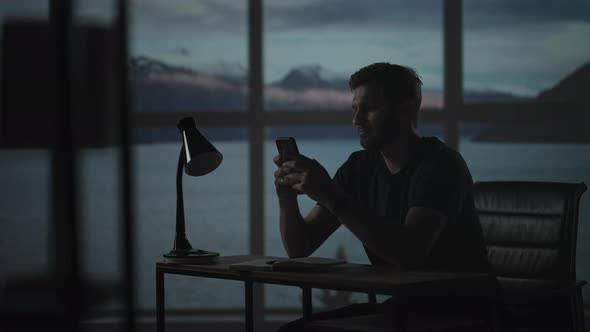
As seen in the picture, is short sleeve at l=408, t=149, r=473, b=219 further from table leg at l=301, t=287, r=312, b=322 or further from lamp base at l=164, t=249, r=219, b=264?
lamp base at l=164, t=249, r=219, b=264

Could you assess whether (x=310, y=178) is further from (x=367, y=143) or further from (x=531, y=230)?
(x=531, y=230)

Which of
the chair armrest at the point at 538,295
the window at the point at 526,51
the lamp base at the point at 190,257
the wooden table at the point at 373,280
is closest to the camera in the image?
the wooden table at the point at 373,280

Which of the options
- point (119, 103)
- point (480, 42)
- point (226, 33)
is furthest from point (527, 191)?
point (119, 103)

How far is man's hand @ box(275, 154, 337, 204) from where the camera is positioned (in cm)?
241

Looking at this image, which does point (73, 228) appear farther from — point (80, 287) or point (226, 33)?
point (226, 33)

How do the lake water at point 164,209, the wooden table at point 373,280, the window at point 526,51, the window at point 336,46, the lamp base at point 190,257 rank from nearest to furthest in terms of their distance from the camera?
the wooden table at point 373,280
the lamp base at point 190,257
the window at point 526,51
the window at point 336,46
the lake water at point 164,209

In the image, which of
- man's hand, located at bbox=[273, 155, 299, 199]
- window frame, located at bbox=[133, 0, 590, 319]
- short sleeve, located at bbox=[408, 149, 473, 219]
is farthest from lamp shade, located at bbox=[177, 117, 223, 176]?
window frame, located at bbox=[133, 0, 590, 319]

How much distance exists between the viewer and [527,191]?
287cm

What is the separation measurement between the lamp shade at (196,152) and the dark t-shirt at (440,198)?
54 cm

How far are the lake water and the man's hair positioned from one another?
1717 mm

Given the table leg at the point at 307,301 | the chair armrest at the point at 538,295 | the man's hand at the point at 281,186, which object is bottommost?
the table leg at the point at 307,301

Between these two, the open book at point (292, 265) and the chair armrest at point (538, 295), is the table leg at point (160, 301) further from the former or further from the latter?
the chair armrest at point (538, 295)

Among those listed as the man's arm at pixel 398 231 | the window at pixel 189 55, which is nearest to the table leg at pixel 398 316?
the man's arm at pixel 398 231

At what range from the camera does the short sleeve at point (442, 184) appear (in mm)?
2379
